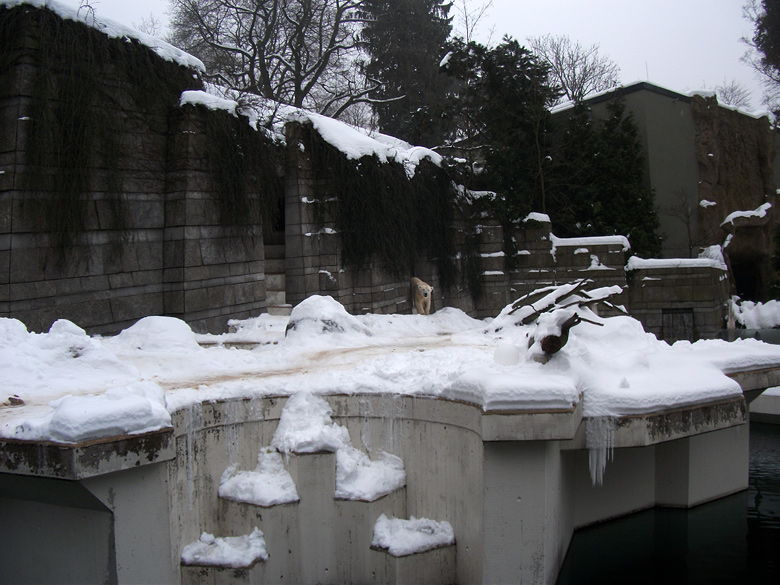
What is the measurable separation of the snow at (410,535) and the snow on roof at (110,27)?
19.0 feet

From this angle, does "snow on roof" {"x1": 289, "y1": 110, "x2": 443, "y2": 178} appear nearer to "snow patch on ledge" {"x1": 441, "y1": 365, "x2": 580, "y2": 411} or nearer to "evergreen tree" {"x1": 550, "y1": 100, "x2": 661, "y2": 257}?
"evergreen tree" {"x1": 550, "y1": 100, "x2": 661, "y2": 257}

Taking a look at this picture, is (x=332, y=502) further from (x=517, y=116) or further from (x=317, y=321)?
(x=517, y=116)

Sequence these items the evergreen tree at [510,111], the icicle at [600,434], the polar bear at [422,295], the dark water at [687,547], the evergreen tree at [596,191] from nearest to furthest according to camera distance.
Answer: the icicle at [600,434], the dark water at [687,547], the polar bear at [422,295], the evergreen tree at [510,111], the evergreen tree at [596,191]

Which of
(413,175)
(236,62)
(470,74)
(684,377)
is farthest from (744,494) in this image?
(236,62)

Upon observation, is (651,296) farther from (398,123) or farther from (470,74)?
(398,123)

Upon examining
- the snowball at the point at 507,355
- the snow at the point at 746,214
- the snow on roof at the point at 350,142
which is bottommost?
the snowball at the point at 507,355

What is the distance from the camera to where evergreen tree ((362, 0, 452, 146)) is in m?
19.1

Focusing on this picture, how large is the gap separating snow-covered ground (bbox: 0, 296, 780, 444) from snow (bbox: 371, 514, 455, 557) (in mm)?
681

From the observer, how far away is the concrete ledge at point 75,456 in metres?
3.58

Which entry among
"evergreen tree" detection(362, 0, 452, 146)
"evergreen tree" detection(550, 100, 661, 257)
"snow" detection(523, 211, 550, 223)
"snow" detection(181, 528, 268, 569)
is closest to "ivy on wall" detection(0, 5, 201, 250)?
"snow" detection(181, 528, 268, 569)

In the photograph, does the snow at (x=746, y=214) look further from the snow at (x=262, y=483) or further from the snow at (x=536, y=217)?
the snow at (x=262, y=483)

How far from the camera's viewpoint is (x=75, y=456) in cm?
356

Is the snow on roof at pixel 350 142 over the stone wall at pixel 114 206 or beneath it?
over

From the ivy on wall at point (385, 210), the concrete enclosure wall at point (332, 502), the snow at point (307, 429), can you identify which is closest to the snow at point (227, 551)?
the concrete enclosure wall at point (332, 502)
